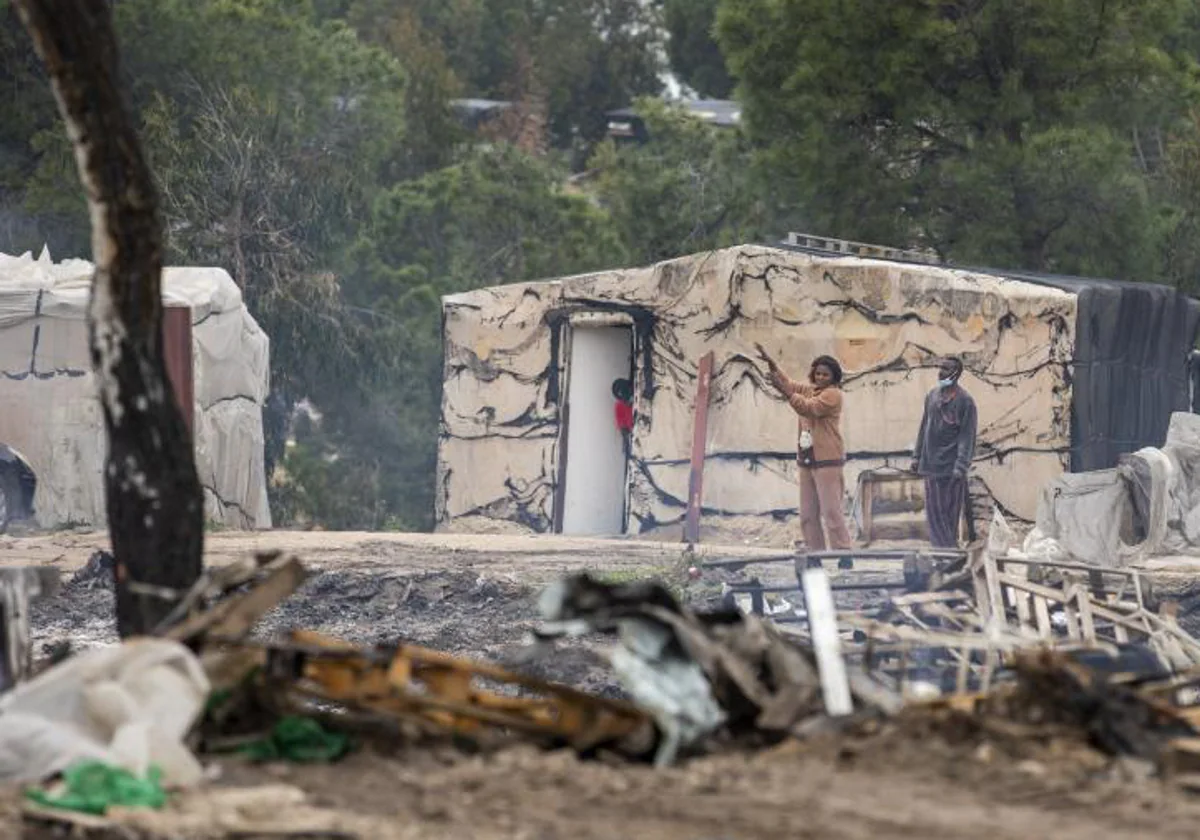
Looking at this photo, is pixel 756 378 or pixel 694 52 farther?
pixel 694 52

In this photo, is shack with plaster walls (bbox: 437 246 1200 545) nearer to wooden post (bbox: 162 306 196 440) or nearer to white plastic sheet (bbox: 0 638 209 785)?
wooden post (bbox: 162 306 196 440)

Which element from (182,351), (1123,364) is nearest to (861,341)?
(1123,364)

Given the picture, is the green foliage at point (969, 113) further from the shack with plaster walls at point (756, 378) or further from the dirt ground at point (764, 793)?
the dirt ground at point (764, 793)

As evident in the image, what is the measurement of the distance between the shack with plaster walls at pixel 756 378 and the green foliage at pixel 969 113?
5.64m

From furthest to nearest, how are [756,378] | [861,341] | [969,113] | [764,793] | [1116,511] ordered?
[969,113]
[756,378]
[861,341]
[1116,511]
[764,793]

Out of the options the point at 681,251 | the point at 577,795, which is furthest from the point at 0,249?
the point at 577,795

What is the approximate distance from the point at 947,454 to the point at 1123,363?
2.12 metres

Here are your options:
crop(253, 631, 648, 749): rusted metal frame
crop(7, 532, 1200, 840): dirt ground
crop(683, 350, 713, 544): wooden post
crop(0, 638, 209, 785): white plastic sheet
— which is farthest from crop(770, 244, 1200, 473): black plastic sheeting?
crop(0, 638, 209, 785): white plastic sheet

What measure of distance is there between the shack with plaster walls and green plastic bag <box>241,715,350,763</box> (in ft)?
44.1

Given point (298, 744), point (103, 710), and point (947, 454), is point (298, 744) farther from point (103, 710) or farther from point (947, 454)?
point (947, 454)

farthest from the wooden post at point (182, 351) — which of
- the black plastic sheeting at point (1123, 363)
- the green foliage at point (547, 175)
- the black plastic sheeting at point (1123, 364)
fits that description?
the black plastic sheeting at point (1123, 364)

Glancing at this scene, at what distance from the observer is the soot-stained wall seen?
67.5ft

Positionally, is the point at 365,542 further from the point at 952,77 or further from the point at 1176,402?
the point at 952,77

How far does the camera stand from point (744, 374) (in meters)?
22.0
